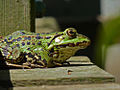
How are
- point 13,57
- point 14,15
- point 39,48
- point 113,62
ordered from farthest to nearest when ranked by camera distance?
point 113,62, point 14,15, point 39,48, point 13,57

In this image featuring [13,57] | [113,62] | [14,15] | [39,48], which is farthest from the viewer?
[113,62]

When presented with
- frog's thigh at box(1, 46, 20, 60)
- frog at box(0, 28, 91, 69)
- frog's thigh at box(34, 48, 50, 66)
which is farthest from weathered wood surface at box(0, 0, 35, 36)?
frog's thigh at box(34, 48, 50, 66)

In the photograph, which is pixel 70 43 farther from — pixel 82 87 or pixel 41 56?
pixel 82 87

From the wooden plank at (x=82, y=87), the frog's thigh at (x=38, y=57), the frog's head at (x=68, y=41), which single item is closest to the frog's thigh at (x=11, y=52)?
the frog's thigh at (x=38, y=57)

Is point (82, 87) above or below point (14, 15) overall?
below

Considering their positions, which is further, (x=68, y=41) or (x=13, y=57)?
(x=68, y=41)

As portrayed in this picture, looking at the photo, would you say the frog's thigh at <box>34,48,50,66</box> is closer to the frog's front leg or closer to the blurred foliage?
the frog's front leg

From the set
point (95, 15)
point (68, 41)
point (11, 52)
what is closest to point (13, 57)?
point (11, 52)
